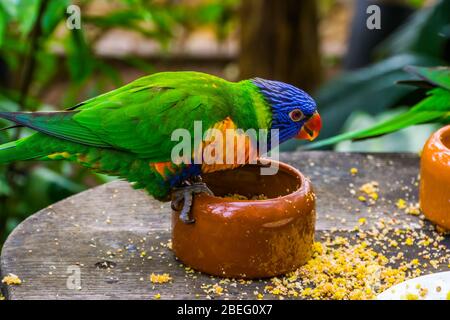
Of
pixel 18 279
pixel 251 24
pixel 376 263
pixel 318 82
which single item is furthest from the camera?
pixel 318 82

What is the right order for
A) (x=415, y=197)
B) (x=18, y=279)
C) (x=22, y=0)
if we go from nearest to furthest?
(x=18, y=279)
(x=415, y=197)
(x=22, y=0)

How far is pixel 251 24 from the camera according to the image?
3627 millimetres

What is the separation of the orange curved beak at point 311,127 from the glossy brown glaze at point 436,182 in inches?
13.1

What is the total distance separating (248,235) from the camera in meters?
1.76

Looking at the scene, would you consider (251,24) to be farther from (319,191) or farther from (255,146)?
(255,146)

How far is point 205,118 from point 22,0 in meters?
1.18

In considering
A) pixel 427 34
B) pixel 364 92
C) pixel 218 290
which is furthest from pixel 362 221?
pixel 427 34

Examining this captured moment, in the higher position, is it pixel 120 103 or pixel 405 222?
pixel 120 103

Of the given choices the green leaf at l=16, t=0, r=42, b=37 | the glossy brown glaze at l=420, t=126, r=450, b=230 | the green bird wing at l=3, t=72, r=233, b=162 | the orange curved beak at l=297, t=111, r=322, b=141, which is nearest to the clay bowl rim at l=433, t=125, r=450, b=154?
the glossy brown glaze at l=420, t=126, r=450, b=230

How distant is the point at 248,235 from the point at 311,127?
1.28ft

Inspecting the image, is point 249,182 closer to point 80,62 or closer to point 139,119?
point 139,119

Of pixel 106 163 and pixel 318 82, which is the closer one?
pixel 106 163

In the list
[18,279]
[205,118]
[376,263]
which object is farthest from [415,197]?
[18,279]

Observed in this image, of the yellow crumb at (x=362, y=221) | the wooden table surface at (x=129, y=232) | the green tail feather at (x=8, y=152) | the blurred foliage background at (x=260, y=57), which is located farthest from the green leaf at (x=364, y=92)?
the green tail feather at (x=8, y=152)
